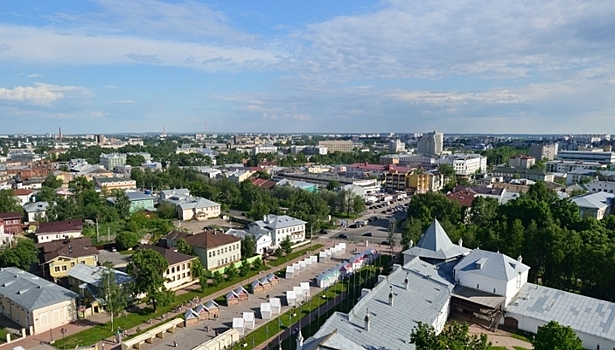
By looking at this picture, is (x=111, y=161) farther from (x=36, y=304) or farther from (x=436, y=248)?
(x=436, y=248)

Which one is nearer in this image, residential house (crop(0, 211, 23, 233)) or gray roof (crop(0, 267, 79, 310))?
gray roof (crop(0, 267, 79, 310))

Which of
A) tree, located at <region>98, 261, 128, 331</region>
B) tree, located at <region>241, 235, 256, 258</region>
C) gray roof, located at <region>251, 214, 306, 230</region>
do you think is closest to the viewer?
tree, located at <region>98, 261, 128, 331</region>

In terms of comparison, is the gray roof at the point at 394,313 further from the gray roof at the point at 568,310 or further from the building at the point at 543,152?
the building at the point at 543,152

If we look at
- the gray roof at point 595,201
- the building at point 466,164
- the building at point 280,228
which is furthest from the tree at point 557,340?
the building at point 466,164

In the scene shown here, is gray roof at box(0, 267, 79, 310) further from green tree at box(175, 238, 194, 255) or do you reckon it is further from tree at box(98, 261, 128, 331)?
green tree at box(175, 238, 194, 255)

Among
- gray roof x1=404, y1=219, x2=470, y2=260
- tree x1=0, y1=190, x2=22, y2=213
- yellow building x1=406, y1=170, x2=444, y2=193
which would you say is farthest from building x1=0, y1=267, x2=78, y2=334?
yellow building x1=406, y1=170, x2=444, y2=193

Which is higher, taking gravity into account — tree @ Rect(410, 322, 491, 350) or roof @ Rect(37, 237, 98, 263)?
tree @ Rect(410, 322, 491, 350)

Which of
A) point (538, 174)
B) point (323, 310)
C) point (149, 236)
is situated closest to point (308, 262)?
point (323, 310)
